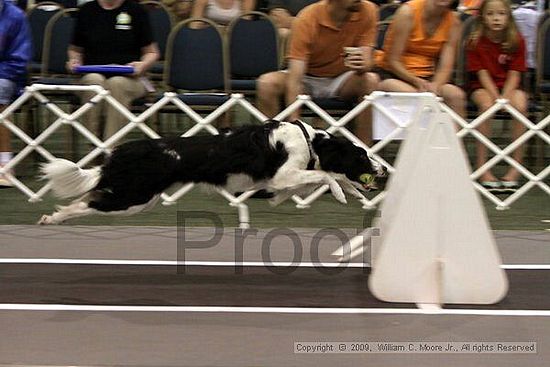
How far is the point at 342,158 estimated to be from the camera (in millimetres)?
5328

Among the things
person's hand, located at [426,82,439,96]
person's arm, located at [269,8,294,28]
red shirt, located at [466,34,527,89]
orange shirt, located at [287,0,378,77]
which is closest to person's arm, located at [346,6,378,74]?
orange shirt, located at [287,0,378,77]

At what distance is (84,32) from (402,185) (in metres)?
3.68

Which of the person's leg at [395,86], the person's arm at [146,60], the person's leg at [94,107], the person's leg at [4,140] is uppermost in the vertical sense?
the person's arm at [146,60]

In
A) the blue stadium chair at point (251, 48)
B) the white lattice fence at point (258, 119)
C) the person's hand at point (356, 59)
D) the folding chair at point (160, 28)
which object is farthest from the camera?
the folding chair at point (160, 28)

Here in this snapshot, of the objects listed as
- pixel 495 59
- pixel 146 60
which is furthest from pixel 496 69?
pixel 146 60

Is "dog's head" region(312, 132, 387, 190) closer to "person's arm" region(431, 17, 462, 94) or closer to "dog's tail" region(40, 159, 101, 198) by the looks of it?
"dog's tail" region(40, 159, 101, 198)

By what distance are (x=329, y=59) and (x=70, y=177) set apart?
2768mm

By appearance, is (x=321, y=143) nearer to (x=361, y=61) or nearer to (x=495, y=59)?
(x=361, y=61)

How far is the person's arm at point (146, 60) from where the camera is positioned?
25.1 feet

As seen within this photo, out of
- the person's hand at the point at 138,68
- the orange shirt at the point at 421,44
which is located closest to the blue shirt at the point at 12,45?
the person's hand at the point at 138,68

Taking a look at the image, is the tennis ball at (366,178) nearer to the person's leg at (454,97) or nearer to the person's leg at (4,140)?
the person's leg at (454,97)

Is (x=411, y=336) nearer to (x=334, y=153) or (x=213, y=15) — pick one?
(x=334, y=153)

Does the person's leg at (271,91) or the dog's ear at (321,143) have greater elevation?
the dog's ear at (321,143)

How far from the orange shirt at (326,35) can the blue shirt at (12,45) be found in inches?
79.0
